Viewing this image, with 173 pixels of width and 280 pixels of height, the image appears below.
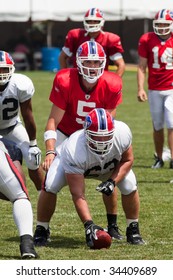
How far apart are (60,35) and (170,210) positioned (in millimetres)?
25114

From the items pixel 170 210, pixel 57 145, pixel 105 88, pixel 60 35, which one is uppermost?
pixel 105 88

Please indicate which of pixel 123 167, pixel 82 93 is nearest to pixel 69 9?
pixel 82 93

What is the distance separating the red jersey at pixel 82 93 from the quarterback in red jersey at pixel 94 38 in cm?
296

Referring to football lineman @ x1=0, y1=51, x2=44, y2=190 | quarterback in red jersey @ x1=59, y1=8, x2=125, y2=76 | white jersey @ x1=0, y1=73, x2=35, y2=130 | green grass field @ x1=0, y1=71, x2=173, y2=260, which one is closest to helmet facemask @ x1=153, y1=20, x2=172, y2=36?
quarterback in red jersey @ x1=59, y1=8, x2=125, y2=76

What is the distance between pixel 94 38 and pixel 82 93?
3.37 m

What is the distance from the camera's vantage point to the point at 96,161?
5961 mm

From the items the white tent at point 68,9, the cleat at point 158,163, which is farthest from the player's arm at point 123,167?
the white tent at point 68,9

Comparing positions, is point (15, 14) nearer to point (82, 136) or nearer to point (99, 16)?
point (99, 16)

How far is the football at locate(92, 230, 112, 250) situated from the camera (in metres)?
5.86

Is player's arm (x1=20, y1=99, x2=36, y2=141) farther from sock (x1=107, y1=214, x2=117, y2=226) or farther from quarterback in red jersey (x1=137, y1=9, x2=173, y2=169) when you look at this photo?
quarterback in red jersey (x1=137, y1=9, x2=173, y2=169)

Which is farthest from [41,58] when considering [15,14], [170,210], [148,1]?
[170,210]

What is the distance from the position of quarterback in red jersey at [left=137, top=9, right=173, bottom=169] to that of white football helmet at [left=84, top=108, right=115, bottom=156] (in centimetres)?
403

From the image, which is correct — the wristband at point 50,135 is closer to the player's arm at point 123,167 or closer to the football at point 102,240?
the player's arm at point 123,167

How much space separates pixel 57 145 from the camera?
22.2 ft
